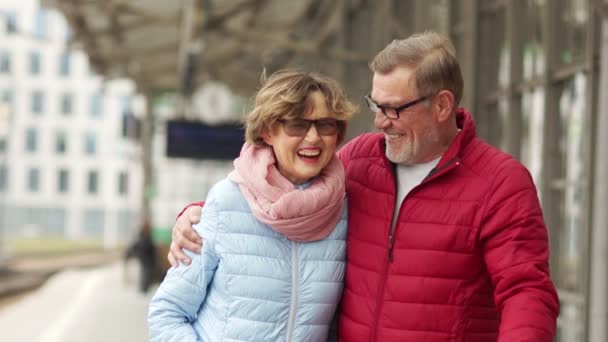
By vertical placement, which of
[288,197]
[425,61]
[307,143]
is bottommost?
[288,197]

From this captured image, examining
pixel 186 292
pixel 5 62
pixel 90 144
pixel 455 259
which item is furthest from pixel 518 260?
pixel 5 62

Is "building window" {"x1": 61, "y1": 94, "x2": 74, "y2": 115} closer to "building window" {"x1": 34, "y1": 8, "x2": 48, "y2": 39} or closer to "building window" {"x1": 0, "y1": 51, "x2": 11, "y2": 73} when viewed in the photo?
"building window" {"x1": 0, "y1": 51, "x2": 11, "y2": 73}

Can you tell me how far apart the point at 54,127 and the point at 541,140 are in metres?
79.6

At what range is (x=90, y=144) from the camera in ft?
278

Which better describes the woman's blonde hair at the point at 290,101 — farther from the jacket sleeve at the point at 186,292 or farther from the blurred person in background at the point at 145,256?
the blurred person in background at the point at 145,256

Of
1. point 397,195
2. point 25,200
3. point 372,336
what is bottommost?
point 25,200

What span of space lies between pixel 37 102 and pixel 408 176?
286 feet

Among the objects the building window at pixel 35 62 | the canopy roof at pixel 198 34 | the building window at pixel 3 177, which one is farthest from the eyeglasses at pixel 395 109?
the building window at pixel 35 62

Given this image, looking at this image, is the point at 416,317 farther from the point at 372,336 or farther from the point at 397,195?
the point at 397,195

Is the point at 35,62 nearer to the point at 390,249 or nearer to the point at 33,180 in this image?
the point at 33,180

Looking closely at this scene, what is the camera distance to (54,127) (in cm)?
8562

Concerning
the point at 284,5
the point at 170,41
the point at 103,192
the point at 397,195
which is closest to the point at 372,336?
the point at 397,195

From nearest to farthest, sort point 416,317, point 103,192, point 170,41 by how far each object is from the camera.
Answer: point 416,317 → point 170,41 → point 103,192

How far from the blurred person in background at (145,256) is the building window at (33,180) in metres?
58.4
